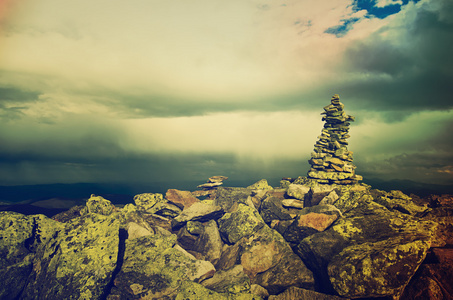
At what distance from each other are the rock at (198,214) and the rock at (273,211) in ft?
12.7

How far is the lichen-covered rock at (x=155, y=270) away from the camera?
12.8m

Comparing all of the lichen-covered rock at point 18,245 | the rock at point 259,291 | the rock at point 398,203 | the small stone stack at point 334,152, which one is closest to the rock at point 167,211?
the lichen-covered rock at point 18,245

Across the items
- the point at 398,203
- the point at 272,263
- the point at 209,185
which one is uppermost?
the point at 398,203

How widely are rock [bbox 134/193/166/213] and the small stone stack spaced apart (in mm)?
17598

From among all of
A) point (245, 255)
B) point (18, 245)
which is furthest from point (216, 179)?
point (18, 245)

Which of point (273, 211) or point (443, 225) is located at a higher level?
point (443, 225)

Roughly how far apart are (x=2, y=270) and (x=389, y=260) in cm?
2038

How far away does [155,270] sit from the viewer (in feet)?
44.9

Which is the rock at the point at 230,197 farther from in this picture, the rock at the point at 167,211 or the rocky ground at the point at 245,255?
the rock at the point at 167,211

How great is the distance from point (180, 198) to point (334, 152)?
62.5 feet

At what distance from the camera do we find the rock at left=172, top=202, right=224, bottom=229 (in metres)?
18.8

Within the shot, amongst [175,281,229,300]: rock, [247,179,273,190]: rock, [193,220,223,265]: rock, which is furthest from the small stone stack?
[175,281,229,300]: rock

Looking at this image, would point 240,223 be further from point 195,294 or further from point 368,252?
point 368,252

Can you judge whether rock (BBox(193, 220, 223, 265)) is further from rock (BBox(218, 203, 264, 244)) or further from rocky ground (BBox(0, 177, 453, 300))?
rock (BBox(218, 203, 264, 244))
